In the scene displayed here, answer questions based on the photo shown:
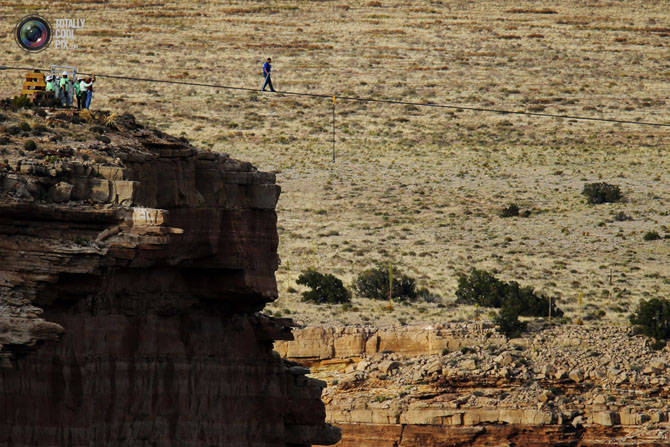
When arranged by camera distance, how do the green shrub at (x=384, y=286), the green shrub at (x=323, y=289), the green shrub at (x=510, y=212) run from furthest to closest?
the green shrub at (x=510, y=212) < the green shrub at (x=384, y=286) < the green shrub at (x=323, y=289)

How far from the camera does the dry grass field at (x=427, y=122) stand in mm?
77562

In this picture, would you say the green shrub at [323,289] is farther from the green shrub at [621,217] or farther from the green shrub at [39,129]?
the green shrub at [39,129]

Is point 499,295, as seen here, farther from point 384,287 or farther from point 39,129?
point 39,129

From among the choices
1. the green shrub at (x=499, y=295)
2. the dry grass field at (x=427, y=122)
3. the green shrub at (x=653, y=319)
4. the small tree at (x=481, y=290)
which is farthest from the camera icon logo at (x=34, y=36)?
the green shrub at (x=653, y=319)

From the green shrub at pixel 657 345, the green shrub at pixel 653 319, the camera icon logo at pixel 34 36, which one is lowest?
the green shrub at pixel 657 345

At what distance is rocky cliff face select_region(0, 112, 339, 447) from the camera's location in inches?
1109

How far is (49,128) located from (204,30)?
9448 centimetres

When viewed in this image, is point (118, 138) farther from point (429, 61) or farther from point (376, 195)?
point (429, 61)

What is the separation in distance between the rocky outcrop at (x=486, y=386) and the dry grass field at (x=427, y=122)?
14.3 feet

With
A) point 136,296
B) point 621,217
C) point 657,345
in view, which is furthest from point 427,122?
point 136,296

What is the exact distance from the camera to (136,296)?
32.2 metres

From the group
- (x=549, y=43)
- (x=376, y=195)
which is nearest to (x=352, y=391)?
(x=376, y=195)

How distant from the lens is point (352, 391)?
62.0 meters

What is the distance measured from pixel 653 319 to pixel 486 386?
8.76 m
